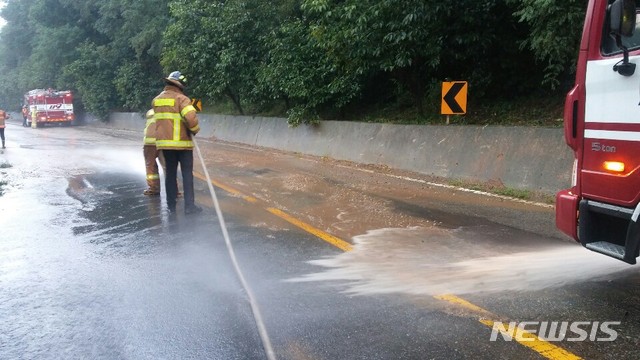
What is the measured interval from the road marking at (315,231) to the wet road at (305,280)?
0.09 feet

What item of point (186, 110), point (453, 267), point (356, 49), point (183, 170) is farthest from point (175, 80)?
point (356, 49)

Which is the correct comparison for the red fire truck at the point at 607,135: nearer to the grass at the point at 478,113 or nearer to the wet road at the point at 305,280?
the wet road at the point at 305,280

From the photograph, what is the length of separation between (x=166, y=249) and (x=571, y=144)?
13.7ft

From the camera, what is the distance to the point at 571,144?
13.5 ft

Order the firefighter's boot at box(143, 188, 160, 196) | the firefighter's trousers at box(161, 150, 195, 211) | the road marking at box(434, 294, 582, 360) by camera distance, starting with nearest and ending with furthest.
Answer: the road marking at box(434, 294, 582, 360)
the firefighter's trousers at box(161, 150, 195, 211)
the firefighter's boot at box(143, 188, 160, 196)

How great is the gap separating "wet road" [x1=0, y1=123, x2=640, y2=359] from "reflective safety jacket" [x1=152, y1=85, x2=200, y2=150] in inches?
42.3

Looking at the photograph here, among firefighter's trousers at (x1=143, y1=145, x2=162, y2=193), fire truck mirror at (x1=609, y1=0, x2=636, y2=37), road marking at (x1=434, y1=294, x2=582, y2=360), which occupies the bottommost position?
road marking at (x1=434, y1=294, x2=582, y2=360)

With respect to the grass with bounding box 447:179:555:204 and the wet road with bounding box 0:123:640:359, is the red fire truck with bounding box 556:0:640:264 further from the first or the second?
the grass with bounding box 447:179:555:204

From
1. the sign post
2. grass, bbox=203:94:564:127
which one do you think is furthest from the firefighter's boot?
grass, bbox=203:94:564:127

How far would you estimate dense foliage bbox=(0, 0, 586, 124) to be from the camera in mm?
11289

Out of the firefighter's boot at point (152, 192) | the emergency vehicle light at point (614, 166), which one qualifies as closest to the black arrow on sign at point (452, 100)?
the firefighter's boot at point (152, 192)

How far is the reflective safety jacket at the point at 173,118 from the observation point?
24.3ft

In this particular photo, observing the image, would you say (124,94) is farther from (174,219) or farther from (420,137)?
(174,219)

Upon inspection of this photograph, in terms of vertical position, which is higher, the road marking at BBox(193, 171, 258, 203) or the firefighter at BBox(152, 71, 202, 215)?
the firefighter at BBox(152, 71, 202, 215)
